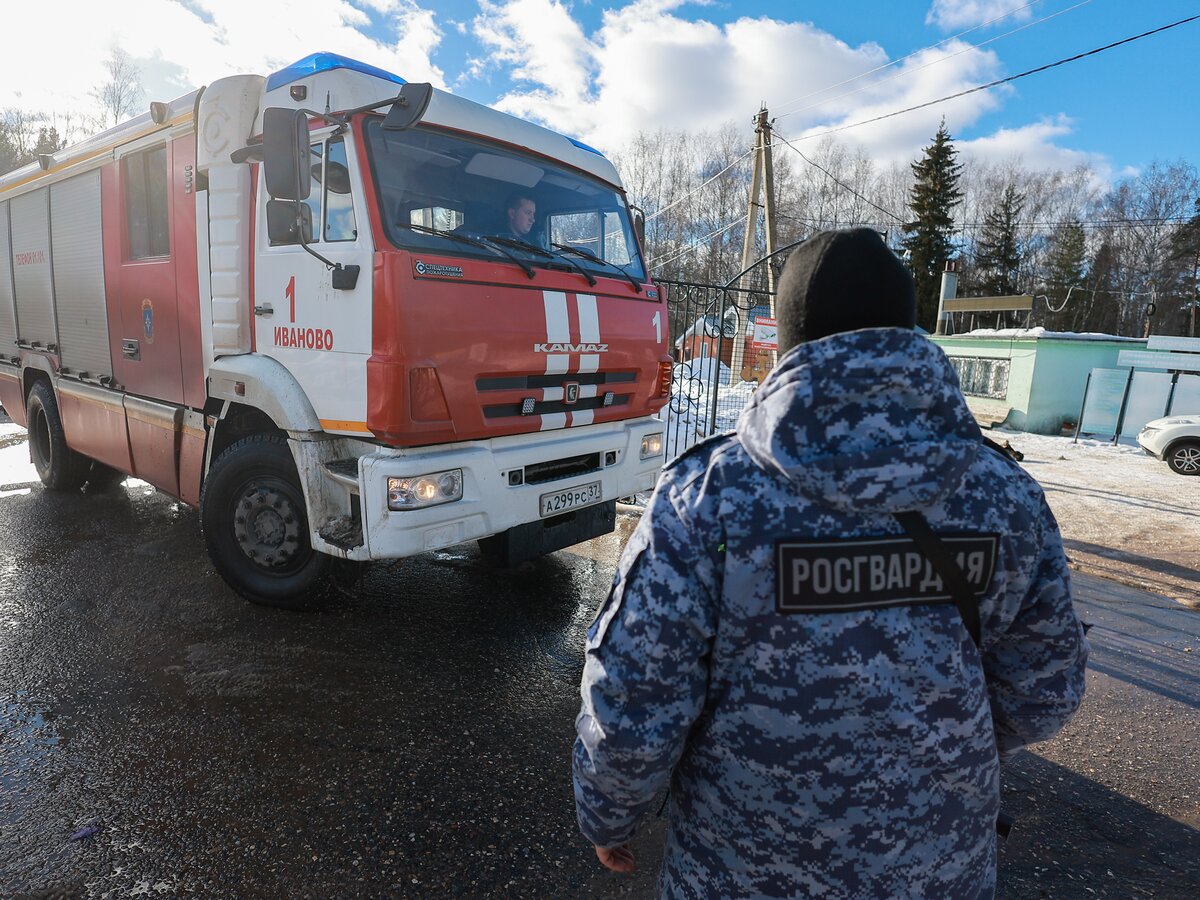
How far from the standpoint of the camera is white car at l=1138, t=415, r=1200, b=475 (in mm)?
10938

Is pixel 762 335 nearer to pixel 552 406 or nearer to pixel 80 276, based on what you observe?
pixel 552 406

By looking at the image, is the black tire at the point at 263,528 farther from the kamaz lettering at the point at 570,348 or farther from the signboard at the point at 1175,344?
the signboard at the point at 1175,344

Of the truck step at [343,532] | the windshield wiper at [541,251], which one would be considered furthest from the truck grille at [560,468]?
the windshield wiper at [541,251]

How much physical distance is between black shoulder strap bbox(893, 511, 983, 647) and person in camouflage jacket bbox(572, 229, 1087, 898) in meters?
0.02

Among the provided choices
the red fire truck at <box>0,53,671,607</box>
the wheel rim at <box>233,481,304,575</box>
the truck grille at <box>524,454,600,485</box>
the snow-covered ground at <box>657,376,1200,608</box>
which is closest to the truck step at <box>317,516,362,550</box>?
the red fire truck at <box>0,53,671,607</box>

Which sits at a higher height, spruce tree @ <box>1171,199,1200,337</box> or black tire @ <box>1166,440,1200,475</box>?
spruce tree @ <box>1171,199,1200,337</box>

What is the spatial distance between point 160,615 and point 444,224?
286cm

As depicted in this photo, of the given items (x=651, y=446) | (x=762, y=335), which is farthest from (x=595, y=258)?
(x=762, y=335)

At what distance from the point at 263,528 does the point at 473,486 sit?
1.44m

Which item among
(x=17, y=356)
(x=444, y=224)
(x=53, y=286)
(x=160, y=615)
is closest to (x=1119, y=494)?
(x=444, y=224)

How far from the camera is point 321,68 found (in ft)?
11.4

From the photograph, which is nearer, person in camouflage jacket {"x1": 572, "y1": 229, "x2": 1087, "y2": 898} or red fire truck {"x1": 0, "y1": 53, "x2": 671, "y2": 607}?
person in camouflage jacket {"x1": 572, "y1": 229, "x2": 1087, "y2": 898}

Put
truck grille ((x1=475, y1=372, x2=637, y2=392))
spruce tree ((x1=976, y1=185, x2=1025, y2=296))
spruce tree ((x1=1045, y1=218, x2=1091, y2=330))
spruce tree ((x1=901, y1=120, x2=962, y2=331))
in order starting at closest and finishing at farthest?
1. truck grille ((x1=475, y1=372, x2=637, y2=392))
2. spruce tree ((x1=901, y1=120, x2=962, y2=331))
3. spruce tree ((x1=976, y1=185, x2=1025, y2=296))
4. spruce tree ((x1=1045, y1=218, x2=1091, y2=330))

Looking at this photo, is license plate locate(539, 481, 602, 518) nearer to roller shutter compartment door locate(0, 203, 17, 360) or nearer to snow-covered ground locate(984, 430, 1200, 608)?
snow-covered ground locate(984, 430, 1200, 608)
